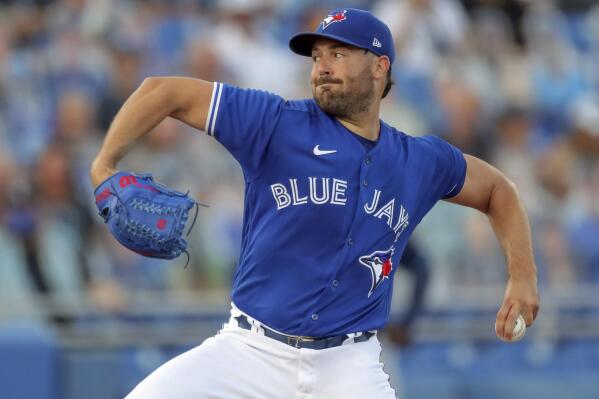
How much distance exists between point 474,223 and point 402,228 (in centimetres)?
421

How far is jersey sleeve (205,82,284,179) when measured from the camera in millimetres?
4328

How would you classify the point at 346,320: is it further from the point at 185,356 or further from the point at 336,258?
the point at 185,356

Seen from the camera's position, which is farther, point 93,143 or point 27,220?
point 93,143

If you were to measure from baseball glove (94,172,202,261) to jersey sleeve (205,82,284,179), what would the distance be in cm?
31

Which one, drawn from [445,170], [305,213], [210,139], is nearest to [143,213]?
[305,213]

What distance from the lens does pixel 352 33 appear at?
4.50 metres

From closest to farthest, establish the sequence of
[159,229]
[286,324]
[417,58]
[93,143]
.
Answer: [159,229]
[286,324]
[93,143]
[417,58]

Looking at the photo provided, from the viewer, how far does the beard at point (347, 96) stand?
4496 mm

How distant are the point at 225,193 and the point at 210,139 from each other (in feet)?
1.88

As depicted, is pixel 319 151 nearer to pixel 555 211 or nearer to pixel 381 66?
pixel 381 66

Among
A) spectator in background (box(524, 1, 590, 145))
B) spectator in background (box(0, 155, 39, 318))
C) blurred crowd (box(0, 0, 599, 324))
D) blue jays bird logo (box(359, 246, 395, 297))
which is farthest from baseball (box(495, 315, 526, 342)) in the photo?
spectator in background (box(524, 1, 590, 145))

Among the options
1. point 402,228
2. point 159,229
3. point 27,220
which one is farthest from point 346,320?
point 27,220

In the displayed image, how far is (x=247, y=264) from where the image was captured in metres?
4.52

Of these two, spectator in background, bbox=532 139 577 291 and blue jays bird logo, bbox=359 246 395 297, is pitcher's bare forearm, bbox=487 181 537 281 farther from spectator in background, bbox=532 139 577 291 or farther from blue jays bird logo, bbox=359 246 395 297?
spectator in background, bbox=532 139 577 291
